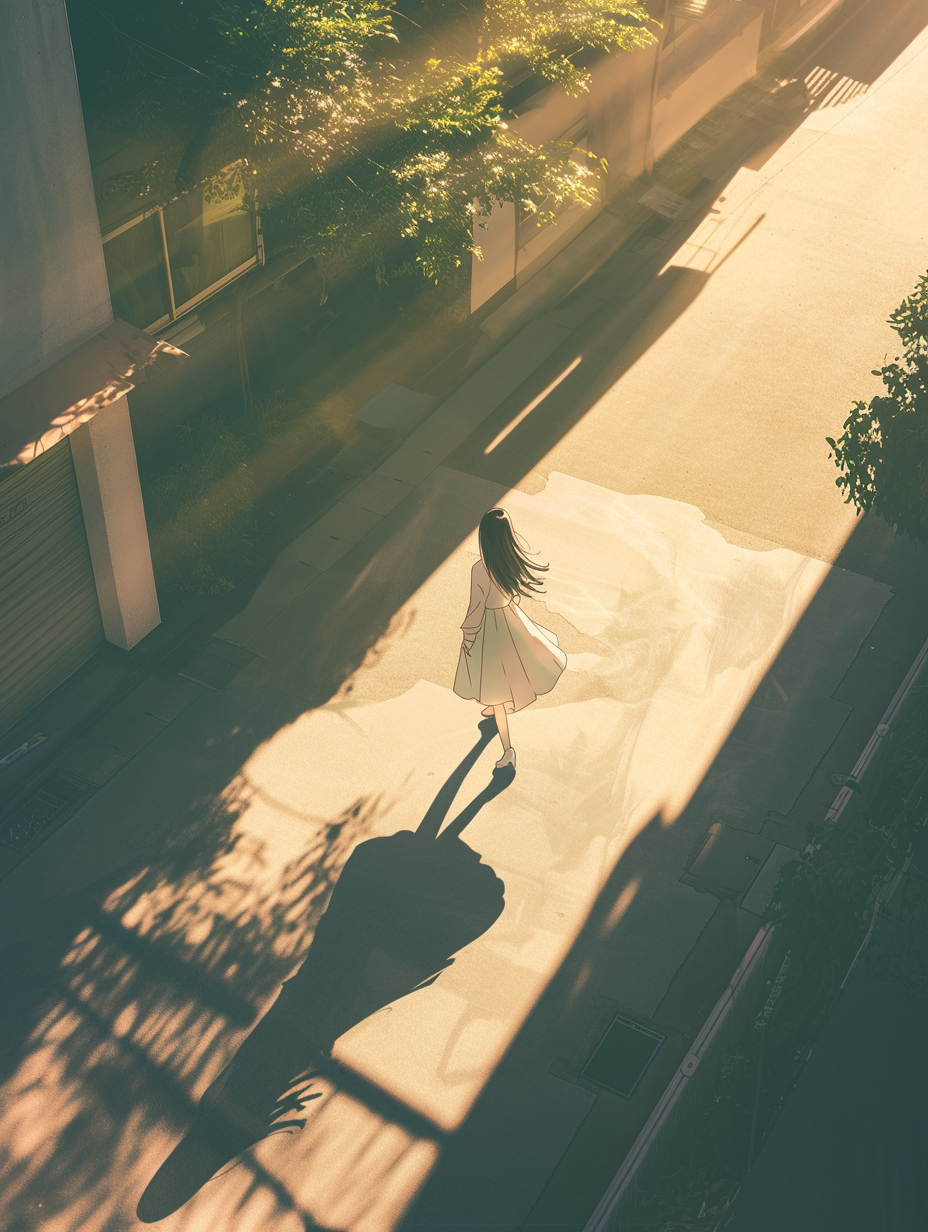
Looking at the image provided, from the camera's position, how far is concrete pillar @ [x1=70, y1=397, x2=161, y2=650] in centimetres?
1068

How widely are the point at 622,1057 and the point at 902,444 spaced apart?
5650 millimetres

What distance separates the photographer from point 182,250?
12.9m

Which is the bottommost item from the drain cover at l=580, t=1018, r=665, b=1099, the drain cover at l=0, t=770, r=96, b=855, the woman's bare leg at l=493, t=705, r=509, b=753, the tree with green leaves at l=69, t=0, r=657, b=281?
the drain cover at l=580, t=1018, r=665, b=1099

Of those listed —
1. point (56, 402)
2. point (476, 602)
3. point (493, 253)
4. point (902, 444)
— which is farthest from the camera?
point (493, 253)

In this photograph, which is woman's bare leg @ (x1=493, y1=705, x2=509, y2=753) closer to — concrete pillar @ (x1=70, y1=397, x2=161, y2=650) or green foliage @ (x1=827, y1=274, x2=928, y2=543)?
green foliage @ (x1=827, y1=274, x2=928, y2=543)

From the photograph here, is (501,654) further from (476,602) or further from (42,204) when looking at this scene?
(42,204)

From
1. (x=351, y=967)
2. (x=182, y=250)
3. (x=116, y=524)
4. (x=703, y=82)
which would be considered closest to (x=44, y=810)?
(x=116, y=524)

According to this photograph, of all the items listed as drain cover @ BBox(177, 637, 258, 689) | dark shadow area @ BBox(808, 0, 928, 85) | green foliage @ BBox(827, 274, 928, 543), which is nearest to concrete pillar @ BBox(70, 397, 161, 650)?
drain cover @ BBox(177, 637, 258, 689)

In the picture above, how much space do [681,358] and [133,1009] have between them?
12.1 m

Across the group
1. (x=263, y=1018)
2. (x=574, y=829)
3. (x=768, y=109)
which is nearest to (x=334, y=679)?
(x=574, y=829)

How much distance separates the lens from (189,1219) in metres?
8.11

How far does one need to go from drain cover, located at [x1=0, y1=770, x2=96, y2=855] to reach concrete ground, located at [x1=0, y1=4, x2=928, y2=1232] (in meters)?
0.20

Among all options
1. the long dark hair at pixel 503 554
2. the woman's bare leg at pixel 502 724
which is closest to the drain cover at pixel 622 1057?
the woman's bare leg at pixel 502 724

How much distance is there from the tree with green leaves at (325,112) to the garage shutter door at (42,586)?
3265 millimetres
